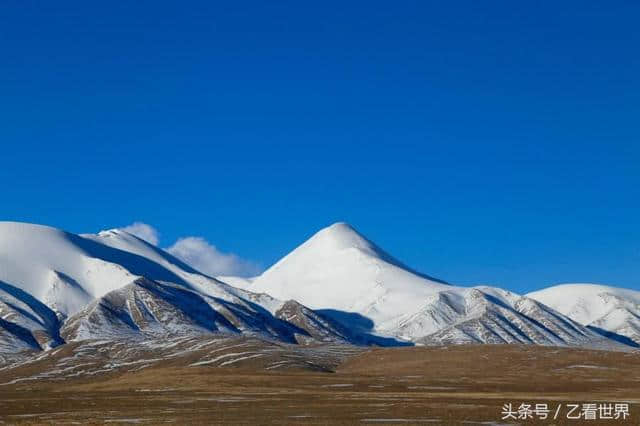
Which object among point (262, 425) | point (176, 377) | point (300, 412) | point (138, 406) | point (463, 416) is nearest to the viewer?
point (262, 425)

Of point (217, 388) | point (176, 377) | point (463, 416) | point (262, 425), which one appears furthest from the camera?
point (176, 377)

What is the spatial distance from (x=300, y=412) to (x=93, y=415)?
70.9 ft

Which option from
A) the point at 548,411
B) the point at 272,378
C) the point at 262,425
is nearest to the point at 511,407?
the point at 548,411

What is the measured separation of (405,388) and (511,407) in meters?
53.8

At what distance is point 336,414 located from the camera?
279 feet

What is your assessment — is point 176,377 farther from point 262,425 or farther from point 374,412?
point 262,425

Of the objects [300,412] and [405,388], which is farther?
[405,388]

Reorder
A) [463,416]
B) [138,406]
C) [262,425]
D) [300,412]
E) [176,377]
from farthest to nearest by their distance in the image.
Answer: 1. [176,377]
2. [138,406]
3. [300,412]
4. [463,416]
5. [262,425]

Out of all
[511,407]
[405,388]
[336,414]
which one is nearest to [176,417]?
[336,414]

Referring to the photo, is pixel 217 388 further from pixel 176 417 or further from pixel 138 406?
pixel 176 417

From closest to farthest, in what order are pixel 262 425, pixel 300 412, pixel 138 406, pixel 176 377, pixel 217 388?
pixel 262 425, pixel 300 412, pixel 138 406, pixel 217 388, pixel 176 377

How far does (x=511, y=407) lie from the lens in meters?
92.4

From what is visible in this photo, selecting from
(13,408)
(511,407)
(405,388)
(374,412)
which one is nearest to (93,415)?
(13,408)

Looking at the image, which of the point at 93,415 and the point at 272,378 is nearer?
the point at 93,415
